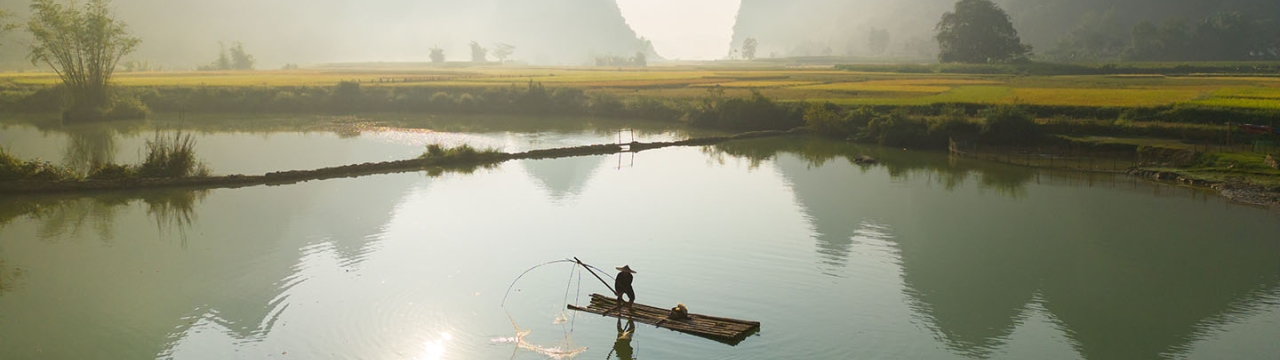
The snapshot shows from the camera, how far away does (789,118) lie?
1032 inches

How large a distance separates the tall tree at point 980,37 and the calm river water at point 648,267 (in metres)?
38.0

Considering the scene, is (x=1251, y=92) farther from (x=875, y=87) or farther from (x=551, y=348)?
(x=551, y=348)

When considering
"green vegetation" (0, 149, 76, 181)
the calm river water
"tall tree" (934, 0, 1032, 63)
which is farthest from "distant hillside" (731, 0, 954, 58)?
"green vegetation" (0, 149, 76, 181)

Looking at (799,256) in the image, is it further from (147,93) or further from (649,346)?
(147,93)

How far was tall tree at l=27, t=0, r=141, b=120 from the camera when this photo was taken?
83.4 ft

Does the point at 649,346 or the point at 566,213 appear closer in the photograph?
the point at 649,346

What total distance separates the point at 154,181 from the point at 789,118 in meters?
16.9

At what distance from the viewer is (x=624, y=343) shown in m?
7.59

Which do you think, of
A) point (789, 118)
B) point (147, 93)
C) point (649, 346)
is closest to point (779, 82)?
point (789, 118)

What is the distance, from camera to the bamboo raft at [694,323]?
7391mm

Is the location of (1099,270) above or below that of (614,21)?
below

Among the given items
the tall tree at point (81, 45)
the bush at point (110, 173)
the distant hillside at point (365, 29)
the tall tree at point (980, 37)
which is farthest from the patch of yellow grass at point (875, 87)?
the distant hillside at point (365, 29)

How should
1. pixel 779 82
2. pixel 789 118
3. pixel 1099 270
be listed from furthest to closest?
1. pixel 779 82
2. pixel 789 118
3. pixel 1099 270

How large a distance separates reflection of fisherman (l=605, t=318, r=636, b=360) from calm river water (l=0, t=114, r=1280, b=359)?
48mm
